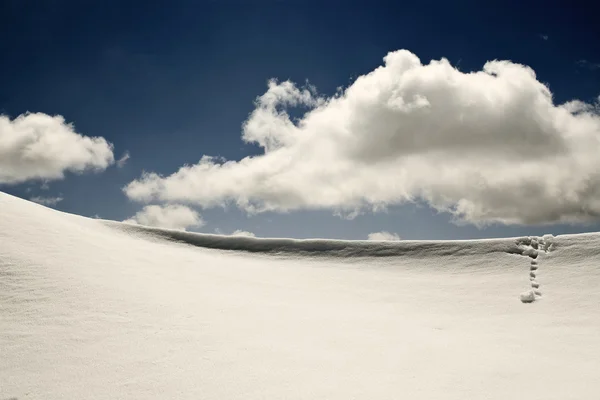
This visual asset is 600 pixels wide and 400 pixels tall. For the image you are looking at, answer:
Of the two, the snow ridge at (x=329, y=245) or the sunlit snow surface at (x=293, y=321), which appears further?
the snow ridge at (x=329, y=245)

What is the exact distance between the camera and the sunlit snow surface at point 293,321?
23.4ft

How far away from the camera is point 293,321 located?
1016 cm

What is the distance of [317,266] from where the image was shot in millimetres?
17422

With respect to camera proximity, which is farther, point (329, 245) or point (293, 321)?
point (329, 245)

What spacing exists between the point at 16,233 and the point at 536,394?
1358 cm

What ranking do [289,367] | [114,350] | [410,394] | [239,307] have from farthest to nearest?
[239,307] → [114,350] → [289,367] → [410,394]

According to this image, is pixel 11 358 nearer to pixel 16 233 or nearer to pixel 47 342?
pixel 47 342

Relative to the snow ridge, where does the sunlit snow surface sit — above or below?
below

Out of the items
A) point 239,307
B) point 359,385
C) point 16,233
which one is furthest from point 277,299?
point 16,233

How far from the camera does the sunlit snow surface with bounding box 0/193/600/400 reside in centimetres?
713

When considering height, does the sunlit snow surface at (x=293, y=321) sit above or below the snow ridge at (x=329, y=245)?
below

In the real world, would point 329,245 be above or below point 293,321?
above

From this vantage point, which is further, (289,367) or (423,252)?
(423,252)

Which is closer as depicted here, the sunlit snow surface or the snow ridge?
the sunlit snow surface
